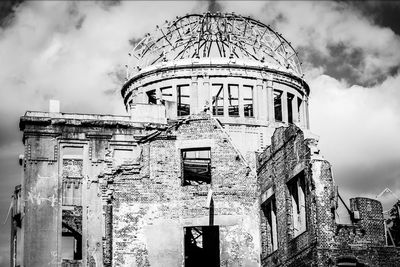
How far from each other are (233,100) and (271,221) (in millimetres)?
18497

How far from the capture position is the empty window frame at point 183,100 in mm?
46875

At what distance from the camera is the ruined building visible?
2706cm

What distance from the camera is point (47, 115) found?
4159 centimetres

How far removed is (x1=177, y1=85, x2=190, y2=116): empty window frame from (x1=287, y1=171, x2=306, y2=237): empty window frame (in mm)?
19014

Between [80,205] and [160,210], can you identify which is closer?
[160,210]

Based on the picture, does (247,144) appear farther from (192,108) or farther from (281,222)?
(281,222)

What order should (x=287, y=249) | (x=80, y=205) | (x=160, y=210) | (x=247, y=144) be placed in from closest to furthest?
(x=287, y=249), (x=160, y=210), (x=80, y=205), (x=247, y=144)

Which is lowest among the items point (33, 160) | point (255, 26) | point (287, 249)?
point (287, 249)

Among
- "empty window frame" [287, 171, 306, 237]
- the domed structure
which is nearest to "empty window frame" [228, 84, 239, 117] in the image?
the domed structure

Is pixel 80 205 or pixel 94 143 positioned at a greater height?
pixel 94 143

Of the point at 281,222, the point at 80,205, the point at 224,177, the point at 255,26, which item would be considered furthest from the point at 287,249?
the point at 255,26

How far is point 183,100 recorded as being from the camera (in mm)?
47438

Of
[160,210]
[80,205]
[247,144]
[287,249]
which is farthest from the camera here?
[247,144]

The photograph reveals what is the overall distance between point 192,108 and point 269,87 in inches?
174
